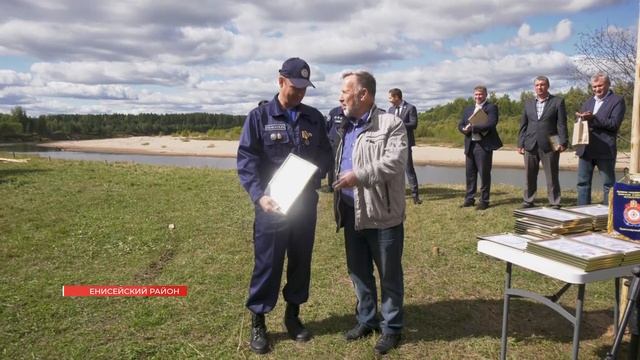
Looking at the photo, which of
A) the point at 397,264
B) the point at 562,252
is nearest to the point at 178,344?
the point at 397,264

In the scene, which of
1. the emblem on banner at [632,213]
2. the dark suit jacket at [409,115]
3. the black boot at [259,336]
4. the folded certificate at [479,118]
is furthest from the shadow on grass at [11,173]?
the emblem on banner at [632,213]

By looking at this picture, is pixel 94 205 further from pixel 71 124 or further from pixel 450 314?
pixel 71 124

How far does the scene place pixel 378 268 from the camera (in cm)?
333

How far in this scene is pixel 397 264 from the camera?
10.6 ft

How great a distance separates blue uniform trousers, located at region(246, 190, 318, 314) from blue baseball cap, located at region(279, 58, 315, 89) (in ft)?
2.47

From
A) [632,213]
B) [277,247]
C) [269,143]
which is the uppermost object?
[269,143]

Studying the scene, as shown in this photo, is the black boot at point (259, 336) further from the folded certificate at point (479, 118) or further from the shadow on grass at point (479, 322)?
the folded certificate at point (479, 118)

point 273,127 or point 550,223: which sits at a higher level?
point 273,127

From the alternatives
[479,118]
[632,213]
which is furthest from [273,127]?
[479,118]

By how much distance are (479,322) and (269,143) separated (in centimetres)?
221

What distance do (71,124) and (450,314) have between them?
103414mm

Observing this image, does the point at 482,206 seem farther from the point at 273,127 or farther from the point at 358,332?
the point at 273,127

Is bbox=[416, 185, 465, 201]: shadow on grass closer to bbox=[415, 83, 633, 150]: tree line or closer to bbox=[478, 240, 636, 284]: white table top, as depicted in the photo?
bbox=[478, 240, 636, 284]: white table top

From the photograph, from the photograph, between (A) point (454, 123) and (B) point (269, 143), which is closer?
(B) point (269, 143)
